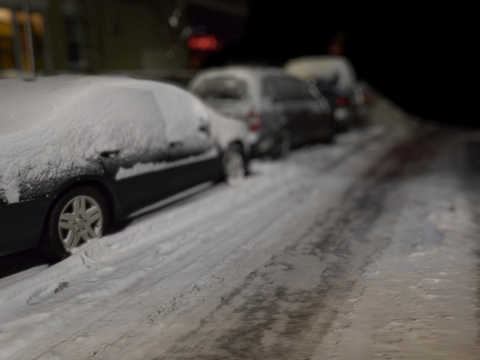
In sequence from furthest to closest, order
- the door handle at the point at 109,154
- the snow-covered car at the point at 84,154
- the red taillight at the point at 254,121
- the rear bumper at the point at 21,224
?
the red taillight at the point at 254,121, the door handle at the point at 109,154, the snow-covered car at the point at 84,154, the rear bumper at the point at 21,224

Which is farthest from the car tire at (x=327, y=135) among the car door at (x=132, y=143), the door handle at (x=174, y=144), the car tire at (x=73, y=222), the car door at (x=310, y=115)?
the car tire at (x=73, y=222)

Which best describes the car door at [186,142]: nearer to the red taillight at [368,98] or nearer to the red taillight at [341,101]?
the red taillight at [341,101]

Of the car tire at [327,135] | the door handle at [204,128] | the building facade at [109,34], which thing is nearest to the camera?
the door handle at [204,128]

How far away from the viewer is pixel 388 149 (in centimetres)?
1143

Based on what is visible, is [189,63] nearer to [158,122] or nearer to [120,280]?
[158,122]

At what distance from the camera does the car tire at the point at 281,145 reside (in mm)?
9531

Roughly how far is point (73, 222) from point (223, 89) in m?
4.96

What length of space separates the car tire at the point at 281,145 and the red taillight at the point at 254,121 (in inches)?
35.1

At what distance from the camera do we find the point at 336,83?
537 inches

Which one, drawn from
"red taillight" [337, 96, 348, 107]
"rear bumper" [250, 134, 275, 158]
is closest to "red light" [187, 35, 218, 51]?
"red taillight" [337, 96, 348, 107]

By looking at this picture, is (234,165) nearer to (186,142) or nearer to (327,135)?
(186,142)

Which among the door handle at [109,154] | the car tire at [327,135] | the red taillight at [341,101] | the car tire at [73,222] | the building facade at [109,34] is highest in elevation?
the building facade at [109,34]

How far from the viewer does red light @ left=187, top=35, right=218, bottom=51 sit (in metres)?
23.0

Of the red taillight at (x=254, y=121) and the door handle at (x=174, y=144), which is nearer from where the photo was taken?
the door handle at (x=174, y=144)
